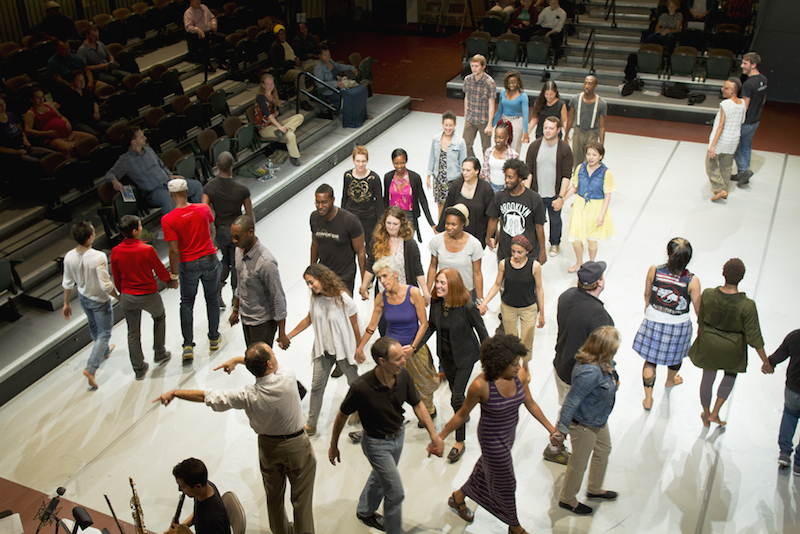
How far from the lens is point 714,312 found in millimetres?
4426

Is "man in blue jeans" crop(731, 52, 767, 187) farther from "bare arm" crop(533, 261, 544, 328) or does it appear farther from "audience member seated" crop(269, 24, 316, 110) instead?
"audience member seated" crop(269, 24, 316, 110)

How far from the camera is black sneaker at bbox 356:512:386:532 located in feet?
13.7

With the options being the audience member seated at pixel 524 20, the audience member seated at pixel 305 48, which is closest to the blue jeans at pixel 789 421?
the audience member seated at pixel 305 48

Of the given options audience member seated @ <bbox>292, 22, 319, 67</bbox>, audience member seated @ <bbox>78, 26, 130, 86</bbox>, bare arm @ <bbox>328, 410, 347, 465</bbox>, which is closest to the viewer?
bare arm @ <bbox>328, 410, 347, 465</bbox>

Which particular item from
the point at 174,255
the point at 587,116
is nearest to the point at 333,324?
the point at 174,255

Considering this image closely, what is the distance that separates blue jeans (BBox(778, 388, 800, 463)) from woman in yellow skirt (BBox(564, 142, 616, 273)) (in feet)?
7.87

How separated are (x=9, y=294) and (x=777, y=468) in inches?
274

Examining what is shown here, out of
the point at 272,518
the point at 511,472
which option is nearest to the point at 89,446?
the point at 272,518

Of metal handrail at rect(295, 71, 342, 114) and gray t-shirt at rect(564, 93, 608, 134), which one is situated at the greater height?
gray t-shirt at rect(564, 93, 608, 134)

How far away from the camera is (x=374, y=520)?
4.19 metres

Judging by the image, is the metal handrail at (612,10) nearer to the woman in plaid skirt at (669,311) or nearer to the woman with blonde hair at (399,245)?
the woman in plaid skirt at (669,311)

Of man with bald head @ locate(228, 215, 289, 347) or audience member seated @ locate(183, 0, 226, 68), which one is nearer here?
man with bald head @ locate(228, 215, 289, 347)

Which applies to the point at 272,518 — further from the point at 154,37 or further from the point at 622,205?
the point at 154,37

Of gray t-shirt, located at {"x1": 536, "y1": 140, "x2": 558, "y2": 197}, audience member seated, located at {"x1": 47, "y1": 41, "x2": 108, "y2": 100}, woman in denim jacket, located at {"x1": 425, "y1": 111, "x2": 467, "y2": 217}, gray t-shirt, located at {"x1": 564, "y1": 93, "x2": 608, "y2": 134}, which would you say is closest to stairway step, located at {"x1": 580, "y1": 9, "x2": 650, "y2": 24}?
gray t-shirt, located at {"x1": 564, "y1": 93, "x2": 608, "y2": 134}
